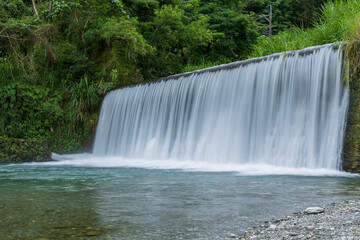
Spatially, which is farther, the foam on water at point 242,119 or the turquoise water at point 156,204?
the foam on water at point 242,119

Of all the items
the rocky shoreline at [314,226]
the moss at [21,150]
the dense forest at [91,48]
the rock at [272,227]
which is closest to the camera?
the rocky shoreline at [314,226]

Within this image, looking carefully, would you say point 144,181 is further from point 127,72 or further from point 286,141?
point 127,72

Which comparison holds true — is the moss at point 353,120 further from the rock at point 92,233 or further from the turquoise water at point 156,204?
the rock at point 92,233

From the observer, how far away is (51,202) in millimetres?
4109

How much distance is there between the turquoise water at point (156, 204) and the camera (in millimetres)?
2914

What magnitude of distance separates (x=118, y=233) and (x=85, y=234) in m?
0.24

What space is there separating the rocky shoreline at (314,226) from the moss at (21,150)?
9.27 meters

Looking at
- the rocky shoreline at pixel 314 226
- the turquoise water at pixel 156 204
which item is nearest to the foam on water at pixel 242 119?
the turquoise water at pixel 156 204

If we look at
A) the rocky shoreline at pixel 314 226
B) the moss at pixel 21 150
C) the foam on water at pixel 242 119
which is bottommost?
the moss at pixel 21 150

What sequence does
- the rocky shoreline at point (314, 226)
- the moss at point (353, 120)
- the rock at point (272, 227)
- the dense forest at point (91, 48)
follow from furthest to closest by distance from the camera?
the dense forest at point (91, 48) < the moss at point (353, 120) < the rock at point (272, 227) < the rocky shoreline at point (314, 226)

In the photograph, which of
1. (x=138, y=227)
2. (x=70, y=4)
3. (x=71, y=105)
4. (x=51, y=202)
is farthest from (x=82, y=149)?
(x=138, y=227)

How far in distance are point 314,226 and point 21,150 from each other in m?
9.81

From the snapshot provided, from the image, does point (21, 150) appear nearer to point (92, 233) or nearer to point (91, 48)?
point (91, 48)

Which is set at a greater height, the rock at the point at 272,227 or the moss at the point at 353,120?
the moss at the point at 353,120
